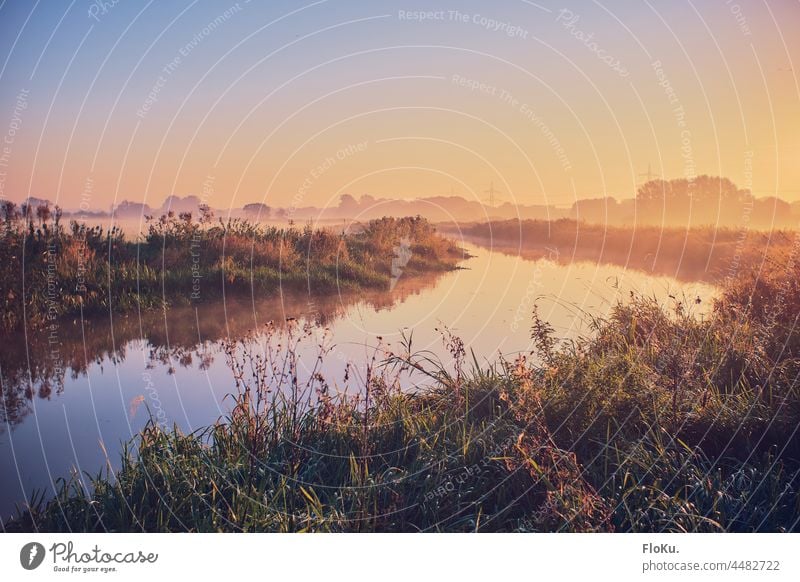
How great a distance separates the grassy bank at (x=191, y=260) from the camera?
17.6ft

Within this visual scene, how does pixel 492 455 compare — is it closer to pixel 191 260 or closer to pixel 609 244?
pixel 609 244

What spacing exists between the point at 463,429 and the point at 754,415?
6.74ft

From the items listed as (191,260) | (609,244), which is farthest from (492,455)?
(191,260)

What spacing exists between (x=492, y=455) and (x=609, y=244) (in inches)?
140

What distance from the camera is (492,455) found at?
431cm

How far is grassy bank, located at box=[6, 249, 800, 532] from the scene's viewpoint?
3.96 meters

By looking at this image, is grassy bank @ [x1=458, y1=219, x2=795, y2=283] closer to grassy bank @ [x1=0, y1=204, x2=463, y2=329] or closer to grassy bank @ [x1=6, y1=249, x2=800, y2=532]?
grassy bank @ [x1=0, y1=204, x2=463, y2=329]

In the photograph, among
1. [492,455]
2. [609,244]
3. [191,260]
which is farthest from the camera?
[609,244]

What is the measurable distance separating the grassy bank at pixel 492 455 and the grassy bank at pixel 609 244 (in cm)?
146

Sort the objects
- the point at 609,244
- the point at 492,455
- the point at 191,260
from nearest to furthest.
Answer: the point at 492,455 < the point at 191,260 < the point at 609,244

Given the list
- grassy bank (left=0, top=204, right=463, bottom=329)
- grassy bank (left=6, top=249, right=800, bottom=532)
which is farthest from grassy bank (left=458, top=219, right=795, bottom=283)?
grassy bank (left=6, top=249, right=800, bottom=532)

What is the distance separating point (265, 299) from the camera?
6.09m

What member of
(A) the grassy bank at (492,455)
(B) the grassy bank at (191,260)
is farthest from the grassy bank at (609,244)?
(A) the grassy bank at (492,455)
